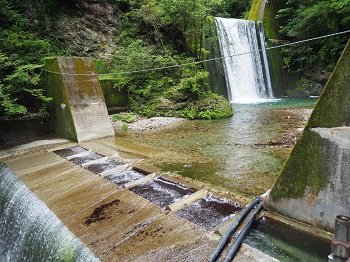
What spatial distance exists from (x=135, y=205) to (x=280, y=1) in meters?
17.6

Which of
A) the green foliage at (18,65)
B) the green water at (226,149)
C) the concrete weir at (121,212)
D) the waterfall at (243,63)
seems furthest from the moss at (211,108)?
the concrete weir at (121,212)

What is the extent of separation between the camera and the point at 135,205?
3268 millimetres

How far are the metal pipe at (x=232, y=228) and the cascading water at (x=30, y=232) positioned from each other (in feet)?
3.14

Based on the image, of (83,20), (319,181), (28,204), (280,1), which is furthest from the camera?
(280,1)

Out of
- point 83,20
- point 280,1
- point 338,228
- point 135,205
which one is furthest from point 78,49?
point 280,1

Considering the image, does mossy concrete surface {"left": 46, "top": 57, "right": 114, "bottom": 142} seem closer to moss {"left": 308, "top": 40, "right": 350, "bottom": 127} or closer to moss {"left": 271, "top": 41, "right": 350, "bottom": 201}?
moss {"left": 271, "top": 41, "right": 350, "bottom": 201}

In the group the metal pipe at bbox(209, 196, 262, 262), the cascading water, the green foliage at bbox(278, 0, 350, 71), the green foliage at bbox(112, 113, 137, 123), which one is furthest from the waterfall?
the metal pipe at bbox(209, 196, 262, 262)

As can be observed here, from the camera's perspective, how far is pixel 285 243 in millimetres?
2508

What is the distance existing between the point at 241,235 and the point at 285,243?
1.24ft

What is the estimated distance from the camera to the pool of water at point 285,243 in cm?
232

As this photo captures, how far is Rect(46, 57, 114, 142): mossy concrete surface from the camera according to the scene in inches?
272

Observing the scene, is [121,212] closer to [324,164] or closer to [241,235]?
[241,235]

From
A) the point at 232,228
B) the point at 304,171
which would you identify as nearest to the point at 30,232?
the point at 232,228

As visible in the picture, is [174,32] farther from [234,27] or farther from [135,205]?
[135,205]
